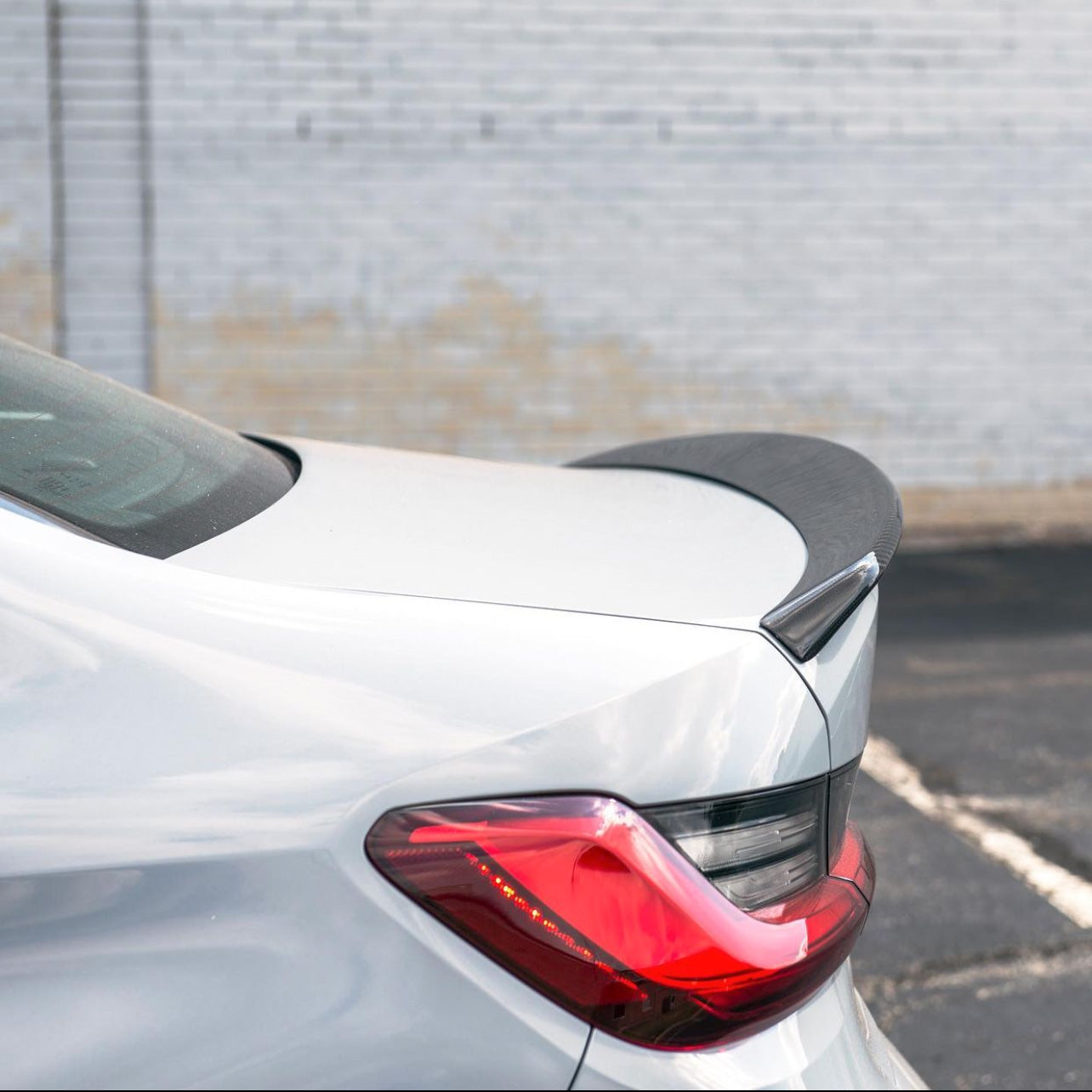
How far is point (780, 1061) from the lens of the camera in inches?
50.9

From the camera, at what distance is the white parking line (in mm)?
3465

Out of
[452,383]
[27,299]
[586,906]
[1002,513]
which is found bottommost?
[1002,513]

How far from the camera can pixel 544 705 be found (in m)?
1.28

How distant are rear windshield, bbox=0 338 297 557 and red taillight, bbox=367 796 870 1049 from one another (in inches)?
19.2

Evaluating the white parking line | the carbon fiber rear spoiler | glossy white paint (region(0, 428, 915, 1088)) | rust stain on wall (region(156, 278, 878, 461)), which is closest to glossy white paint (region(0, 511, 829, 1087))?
glossy white paint (region(0, 428, 915, 1088))

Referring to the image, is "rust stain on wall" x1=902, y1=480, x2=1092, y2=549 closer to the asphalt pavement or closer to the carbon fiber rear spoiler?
the asphalt pavement

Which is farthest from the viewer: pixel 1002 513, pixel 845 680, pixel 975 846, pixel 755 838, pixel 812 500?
pixel 1002 513

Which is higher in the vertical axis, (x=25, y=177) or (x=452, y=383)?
(x=25, y=177)

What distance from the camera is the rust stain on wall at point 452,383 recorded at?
773 centimetres

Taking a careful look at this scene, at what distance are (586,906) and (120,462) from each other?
3.03 ft

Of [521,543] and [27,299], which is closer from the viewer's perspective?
[521,543]

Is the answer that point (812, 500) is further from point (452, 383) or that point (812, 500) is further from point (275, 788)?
point (452, 383)

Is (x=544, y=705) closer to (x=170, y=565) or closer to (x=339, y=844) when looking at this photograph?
(x=339, y=844)

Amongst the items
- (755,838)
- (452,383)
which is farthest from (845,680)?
(452,383)
